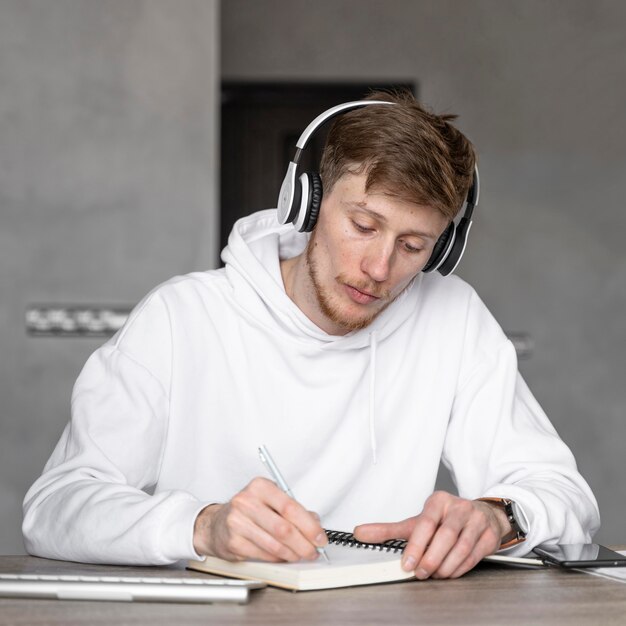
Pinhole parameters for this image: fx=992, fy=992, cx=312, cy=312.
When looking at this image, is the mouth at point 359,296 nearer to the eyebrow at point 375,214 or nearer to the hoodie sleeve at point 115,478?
the eyebrow at point 375,214

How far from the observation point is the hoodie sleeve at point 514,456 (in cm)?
141

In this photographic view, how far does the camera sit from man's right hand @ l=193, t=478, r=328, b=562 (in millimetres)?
1109

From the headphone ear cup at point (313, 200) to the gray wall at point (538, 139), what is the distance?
2909 millimetres

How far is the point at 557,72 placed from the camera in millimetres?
4520

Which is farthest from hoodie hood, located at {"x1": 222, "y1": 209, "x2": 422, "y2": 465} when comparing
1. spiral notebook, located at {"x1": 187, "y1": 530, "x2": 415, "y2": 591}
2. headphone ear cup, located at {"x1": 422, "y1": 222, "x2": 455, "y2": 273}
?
spiral notebook, located at {"x1": 187, "y1": 530, "x2": 415, "y2": 591}

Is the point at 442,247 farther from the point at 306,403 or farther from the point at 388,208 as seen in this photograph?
the point at 306,403

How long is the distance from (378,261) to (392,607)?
0.66 m

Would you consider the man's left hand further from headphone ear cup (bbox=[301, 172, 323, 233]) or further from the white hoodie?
headphone ear cup (bbox=[301, 172, 323, 233])

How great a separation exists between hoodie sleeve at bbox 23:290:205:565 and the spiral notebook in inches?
2.2

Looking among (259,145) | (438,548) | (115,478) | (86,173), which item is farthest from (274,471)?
(259,145)

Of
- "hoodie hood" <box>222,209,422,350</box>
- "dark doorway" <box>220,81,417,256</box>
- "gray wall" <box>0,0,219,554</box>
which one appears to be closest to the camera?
"hoodie hood" <box>222,209,422,350</box>

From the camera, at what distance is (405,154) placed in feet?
5.10

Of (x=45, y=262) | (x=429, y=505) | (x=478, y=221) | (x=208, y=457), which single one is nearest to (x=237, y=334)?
(x=208, y=457)

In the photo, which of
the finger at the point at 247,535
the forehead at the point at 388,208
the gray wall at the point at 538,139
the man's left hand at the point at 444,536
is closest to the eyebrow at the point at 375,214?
the forehead at the point at 388,208
